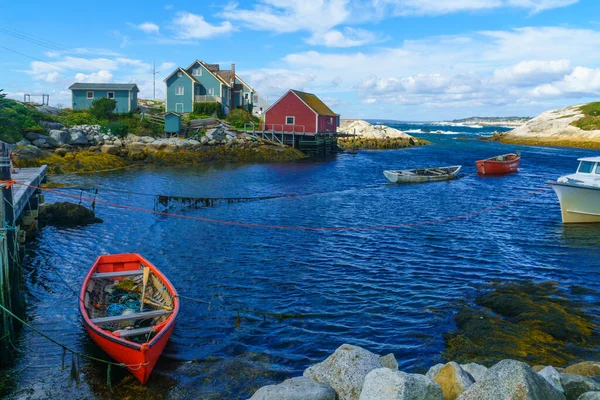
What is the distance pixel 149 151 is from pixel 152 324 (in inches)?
1499

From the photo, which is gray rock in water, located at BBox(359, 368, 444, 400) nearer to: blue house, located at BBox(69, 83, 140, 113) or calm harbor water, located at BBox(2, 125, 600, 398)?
calm harbor water, located at BBox(2, 125, 600, 398)

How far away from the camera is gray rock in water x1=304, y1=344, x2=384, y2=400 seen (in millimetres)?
7875

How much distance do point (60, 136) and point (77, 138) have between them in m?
1.45

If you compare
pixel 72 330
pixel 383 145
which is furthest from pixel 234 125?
pixel 72 330

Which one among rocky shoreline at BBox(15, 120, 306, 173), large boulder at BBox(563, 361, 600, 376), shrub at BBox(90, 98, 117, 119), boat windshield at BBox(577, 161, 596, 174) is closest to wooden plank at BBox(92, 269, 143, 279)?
large boulder at BBox(563, 361, 600, 376)

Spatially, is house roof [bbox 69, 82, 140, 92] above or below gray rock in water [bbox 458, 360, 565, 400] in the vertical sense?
above

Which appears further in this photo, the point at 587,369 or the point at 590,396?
the point at 587,369

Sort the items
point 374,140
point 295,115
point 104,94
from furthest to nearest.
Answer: point 374,140 → point 104,94 → point 295,115

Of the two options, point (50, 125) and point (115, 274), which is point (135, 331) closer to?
point (115, 274)

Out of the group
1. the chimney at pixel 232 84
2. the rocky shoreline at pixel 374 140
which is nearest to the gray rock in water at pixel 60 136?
the chimney at pixel 232 84

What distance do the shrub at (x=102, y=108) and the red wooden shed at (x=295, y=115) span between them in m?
18.0

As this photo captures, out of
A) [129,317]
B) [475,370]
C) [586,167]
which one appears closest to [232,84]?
[586,167]

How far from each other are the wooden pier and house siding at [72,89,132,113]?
38.1 metres

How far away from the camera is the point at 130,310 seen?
38.9 ft
